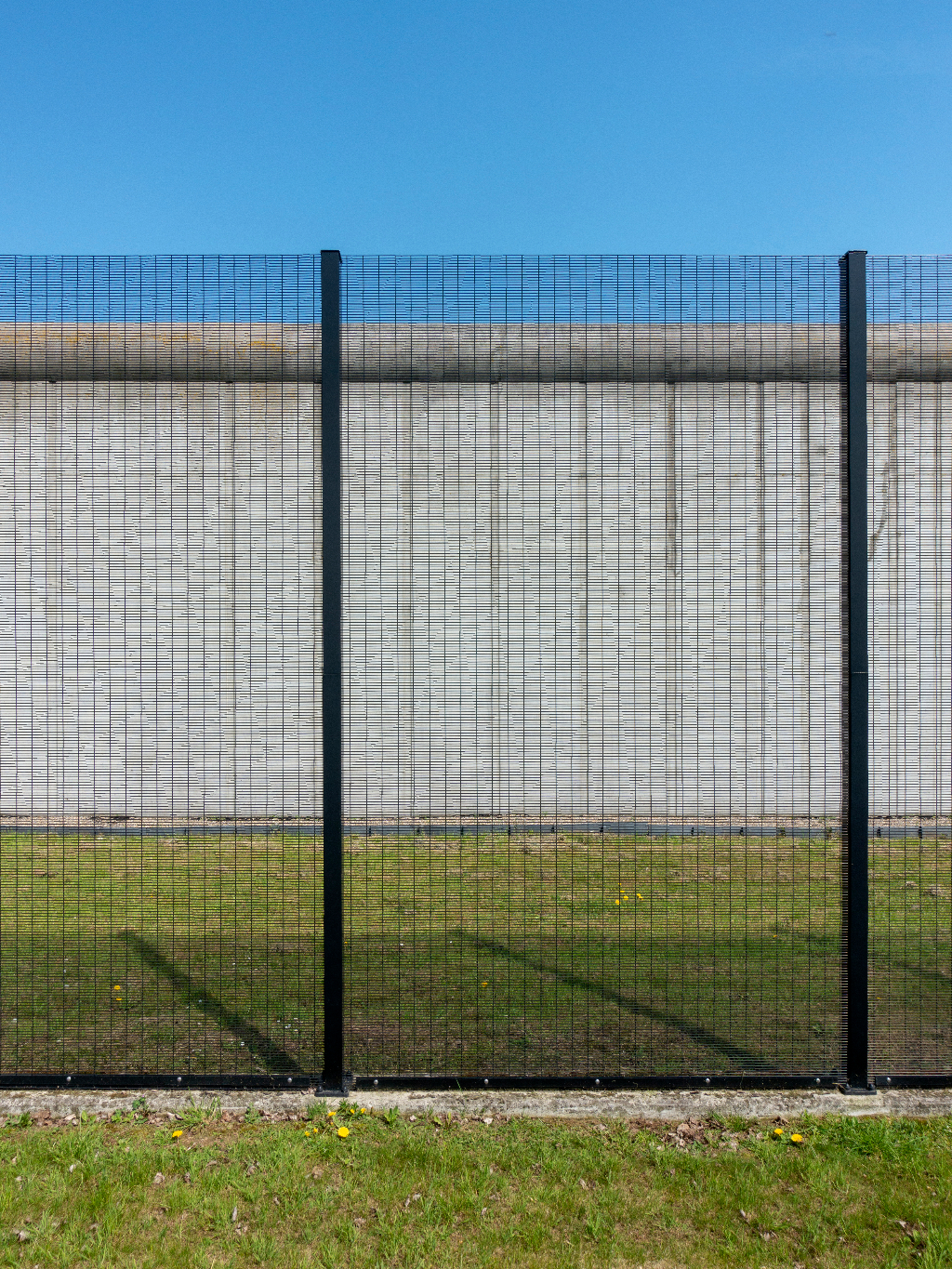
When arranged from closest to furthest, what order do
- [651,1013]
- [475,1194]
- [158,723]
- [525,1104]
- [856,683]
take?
[475,1194] < [525,1104] < [856,683] < [651,1013] < [158,723]

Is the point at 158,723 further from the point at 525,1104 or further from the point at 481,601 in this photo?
the point at 525,1104

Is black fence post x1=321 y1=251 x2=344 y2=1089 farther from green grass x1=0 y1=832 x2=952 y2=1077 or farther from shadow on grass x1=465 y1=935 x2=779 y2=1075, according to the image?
shadow on grass x1=465 y1=935 x2=779 y2=1075

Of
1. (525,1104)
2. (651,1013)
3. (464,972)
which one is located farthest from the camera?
(464,972)

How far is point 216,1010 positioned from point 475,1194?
1.78 meters

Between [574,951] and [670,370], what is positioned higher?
[670,370]

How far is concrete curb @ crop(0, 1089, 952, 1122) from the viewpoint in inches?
113

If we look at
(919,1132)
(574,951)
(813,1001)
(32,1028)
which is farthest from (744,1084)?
(32,1028)

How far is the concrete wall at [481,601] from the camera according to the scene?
5.63 m

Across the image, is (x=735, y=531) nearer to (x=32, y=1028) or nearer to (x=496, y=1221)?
(x=496, y=1221)

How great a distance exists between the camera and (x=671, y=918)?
483 centimetres

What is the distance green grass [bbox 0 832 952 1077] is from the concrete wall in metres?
0.67

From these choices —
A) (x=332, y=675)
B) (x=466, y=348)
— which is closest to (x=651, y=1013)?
(x=332, y=675)

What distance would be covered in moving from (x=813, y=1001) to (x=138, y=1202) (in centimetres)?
316

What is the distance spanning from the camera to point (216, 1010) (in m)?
3.66
